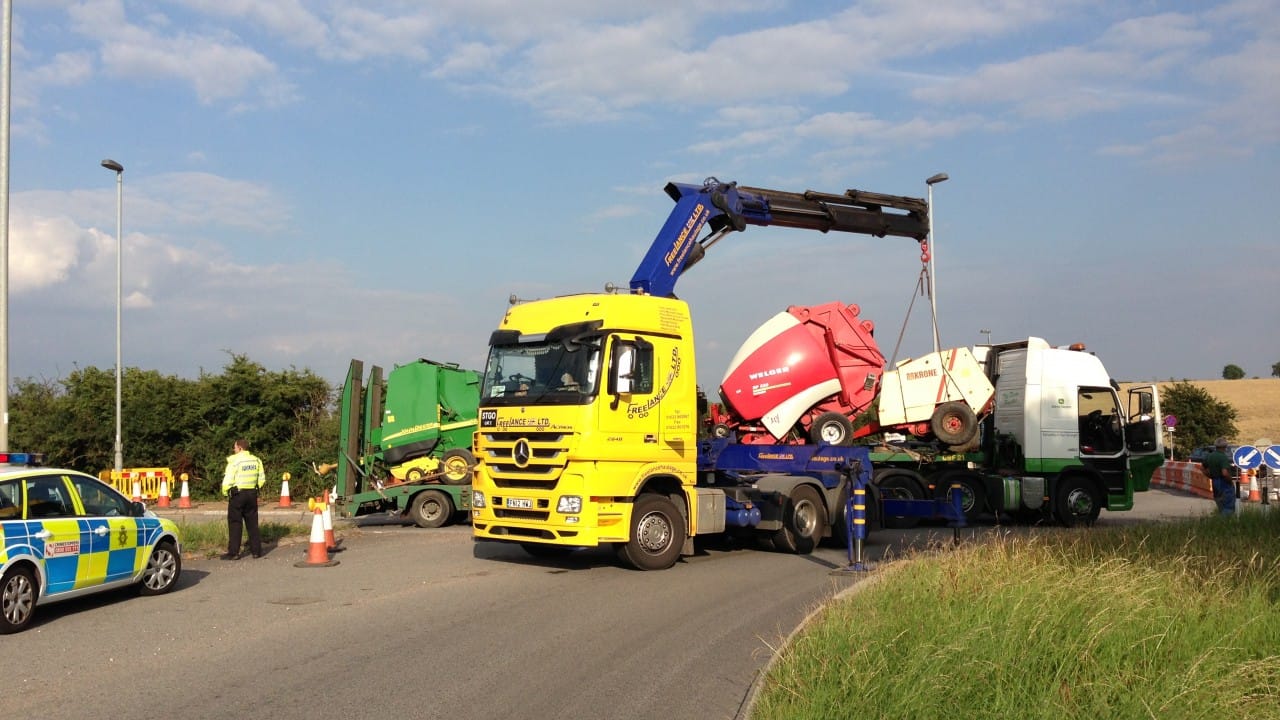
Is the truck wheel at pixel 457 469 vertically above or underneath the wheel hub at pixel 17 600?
above

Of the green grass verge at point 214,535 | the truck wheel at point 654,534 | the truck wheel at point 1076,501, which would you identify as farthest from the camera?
the truck wheel at point 1076,501

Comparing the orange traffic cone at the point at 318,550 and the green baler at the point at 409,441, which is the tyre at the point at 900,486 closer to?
the green baler at the point at 409,441

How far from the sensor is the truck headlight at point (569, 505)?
11.7 meters

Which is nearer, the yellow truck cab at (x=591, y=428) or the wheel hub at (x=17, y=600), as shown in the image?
the wheel hub at (x=17, y=600)

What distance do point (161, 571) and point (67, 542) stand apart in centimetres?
156

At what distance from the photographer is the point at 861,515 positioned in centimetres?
1266

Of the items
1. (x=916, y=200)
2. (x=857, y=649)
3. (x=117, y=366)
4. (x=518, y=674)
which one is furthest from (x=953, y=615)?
(x=117, y=366)

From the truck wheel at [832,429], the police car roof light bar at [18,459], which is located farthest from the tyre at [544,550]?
the police car roof light bar at [18,459]

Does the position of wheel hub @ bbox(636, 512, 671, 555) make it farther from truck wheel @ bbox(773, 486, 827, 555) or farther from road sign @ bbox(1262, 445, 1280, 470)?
road sign @ bbox(1262, 445, 1280, 470)

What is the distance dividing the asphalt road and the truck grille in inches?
43.6

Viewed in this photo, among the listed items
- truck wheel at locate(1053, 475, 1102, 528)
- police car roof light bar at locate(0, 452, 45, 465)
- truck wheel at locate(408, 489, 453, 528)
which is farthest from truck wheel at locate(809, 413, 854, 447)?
police car roof light bar at locate(0, 452, 45, 465)

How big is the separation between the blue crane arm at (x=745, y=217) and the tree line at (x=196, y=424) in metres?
14.6

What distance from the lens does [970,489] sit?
742 inches

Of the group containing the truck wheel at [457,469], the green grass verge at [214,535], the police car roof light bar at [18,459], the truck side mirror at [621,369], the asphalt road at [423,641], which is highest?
the truck side mirror at [621,369]
